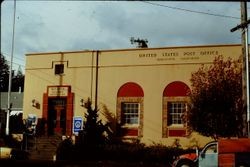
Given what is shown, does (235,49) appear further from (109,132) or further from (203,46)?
(109,132)

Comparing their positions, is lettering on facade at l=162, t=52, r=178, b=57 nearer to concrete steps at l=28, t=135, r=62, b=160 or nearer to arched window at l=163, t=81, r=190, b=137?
arched window at l=163, t=81, r=190, b=137

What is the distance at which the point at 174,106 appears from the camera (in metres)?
35.7

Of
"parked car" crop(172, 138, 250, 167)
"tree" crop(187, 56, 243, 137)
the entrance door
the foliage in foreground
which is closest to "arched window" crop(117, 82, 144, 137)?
the foliage in foreground

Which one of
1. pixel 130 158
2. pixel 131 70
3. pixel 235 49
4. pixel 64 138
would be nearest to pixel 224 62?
pixel 235 49

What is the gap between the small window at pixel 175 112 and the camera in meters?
35.4

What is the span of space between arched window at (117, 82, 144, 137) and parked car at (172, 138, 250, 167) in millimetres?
13261

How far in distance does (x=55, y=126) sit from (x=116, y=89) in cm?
554

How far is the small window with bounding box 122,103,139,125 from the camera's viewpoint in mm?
36344

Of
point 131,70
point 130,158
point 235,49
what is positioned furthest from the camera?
point 131,70

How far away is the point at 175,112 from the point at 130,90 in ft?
11.7

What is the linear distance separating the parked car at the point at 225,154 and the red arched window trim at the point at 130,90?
45.3 ft

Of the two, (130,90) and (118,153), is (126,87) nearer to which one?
(130,90)

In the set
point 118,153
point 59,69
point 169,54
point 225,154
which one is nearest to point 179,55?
point 169,54

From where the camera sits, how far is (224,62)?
1342 inches
